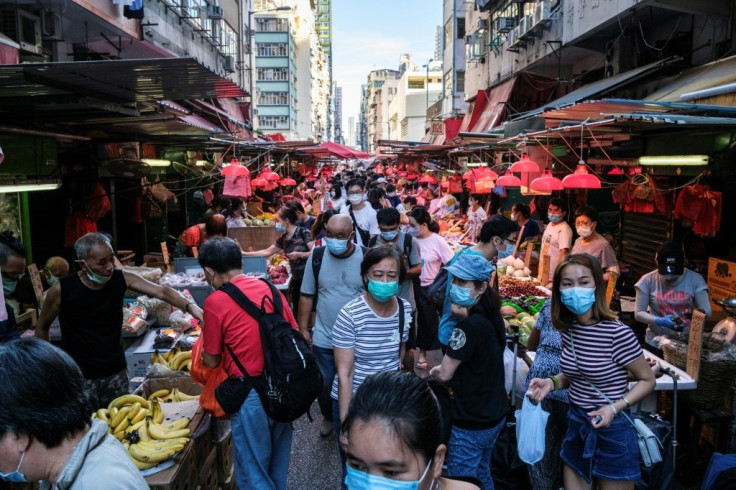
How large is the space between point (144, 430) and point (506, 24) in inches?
783

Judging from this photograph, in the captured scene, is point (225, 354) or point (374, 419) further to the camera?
point (225, 354)

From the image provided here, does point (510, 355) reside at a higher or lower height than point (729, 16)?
lower

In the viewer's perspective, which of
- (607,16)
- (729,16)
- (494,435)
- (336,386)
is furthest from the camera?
(607,16)

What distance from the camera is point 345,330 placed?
3.67 metres

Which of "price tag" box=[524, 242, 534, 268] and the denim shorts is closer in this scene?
the denim shorts

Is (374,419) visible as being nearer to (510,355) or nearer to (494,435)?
(494,435)

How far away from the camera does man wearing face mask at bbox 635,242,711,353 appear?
17.8ft

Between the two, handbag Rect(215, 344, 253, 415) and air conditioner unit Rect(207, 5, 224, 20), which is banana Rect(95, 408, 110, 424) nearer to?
handbag Rect(215, 344, 253, 415)

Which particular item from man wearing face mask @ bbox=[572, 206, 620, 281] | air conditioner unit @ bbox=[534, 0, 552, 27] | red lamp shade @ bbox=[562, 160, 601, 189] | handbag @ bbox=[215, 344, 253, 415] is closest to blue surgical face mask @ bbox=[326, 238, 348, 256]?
handbag @ bbox=[215, 344, 253, 415]

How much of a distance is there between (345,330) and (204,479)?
159cm

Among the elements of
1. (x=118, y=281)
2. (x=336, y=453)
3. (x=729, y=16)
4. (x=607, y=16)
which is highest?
(x=607, y=16)

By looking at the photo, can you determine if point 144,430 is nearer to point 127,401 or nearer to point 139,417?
point 139,417

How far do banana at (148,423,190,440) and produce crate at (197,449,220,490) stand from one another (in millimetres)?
455

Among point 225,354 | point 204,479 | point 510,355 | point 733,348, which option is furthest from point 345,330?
point 733,348
